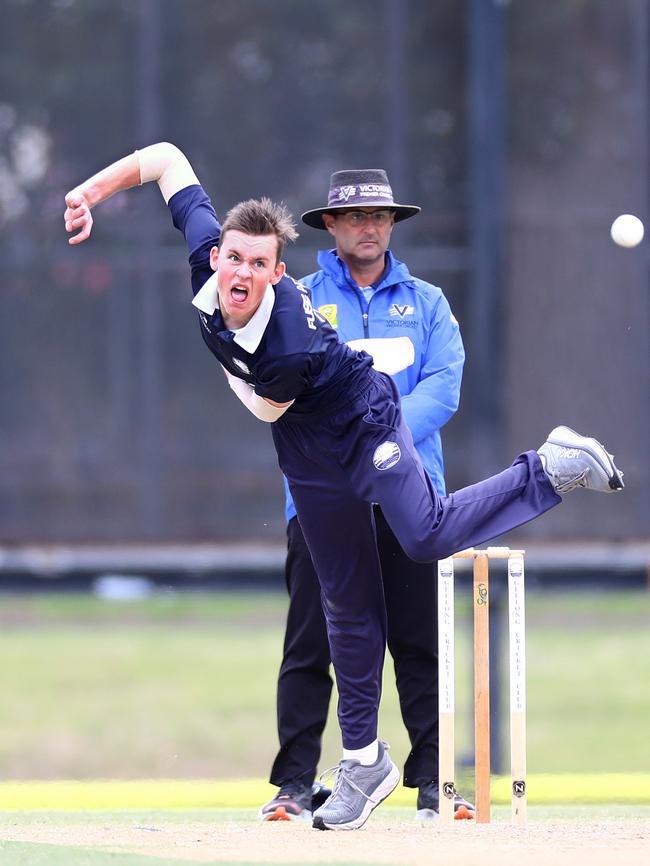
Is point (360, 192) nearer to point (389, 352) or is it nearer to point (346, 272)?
point (346, 272)

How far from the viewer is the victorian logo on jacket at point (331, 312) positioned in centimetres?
457

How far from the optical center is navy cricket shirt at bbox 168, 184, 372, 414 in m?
3.95

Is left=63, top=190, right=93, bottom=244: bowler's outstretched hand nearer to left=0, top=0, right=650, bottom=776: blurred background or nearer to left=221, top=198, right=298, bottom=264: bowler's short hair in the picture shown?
left=221, top=198, right=298, bottom=264: bowler's short hair

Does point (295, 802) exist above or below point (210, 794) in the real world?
above

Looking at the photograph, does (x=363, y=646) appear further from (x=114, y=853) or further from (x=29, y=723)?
(x=29, y=723)

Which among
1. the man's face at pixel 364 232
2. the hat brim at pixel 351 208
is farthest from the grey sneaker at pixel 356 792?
the hat brim at pixel 351 208

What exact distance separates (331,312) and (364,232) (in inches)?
9.8

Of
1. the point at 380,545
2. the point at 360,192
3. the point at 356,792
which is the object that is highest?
the point at 360,192

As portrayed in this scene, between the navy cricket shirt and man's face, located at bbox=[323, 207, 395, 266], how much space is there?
50 cm

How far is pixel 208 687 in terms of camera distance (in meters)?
9.77

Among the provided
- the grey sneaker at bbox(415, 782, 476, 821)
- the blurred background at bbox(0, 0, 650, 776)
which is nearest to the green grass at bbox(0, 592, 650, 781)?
the blurred background at bbox(0, 0, 650, 776)

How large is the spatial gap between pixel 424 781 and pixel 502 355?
352 centimetres

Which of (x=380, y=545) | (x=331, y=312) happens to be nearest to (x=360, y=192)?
(x=331, y=312)

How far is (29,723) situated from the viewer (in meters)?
8.92
